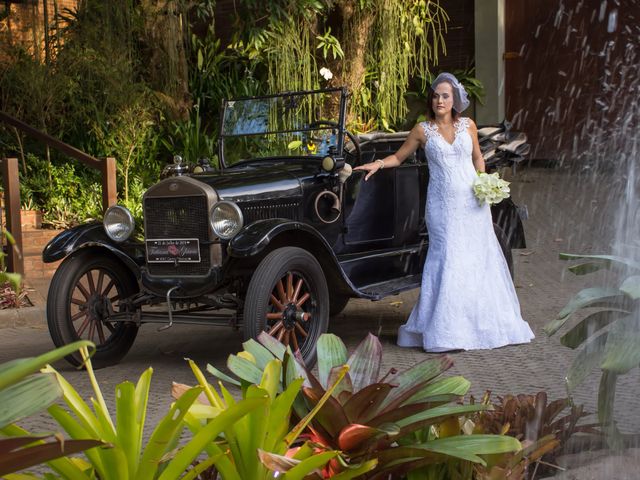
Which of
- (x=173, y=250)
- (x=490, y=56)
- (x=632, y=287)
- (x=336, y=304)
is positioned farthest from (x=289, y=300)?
A: (x=490, y=56)

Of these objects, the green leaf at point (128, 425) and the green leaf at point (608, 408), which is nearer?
the green leaf at point (128, 425)

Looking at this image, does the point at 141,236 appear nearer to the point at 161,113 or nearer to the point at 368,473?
the point at 368,473

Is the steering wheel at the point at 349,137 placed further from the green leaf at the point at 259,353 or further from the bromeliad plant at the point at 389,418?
the bromeliad plant at the point at 389,418

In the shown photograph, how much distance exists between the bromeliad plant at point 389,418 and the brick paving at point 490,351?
1526 mm

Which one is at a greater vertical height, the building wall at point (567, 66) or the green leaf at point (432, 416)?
the building wall at point (567, 66)

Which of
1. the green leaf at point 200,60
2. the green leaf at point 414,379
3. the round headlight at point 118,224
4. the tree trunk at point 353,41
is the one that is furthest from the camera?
the green leaf at point 200,60

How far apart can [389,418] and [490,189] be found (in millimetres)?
4307

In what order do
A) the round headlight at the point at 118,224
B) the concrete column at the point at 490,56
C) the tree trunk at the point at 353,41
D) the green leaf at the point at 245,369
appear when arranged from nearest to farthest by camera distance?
the green leaf at the point at 245,369 → the round headlight at the point at 118,224 → the tree trunk at the point at 353,41 → the concrete column at the point at 490,56

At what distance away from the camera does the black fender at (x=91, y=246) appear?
6.22m

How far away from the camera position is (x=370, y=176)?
6.88 metres

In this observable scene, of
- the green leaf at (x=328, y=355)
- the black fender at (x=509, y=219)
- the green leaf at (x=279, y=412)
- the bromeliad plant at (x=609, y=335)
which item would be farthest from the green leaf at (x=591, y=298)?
the black fender at (x=509, y=219)

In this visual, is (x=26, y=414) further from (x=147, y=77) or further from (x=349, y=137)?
(x=147, y=77)

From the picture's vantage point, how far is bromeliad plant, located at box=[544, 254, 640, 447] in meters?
3.02

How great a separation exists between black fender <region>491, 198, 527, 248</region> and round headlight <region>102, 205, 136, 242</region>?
3156mm
